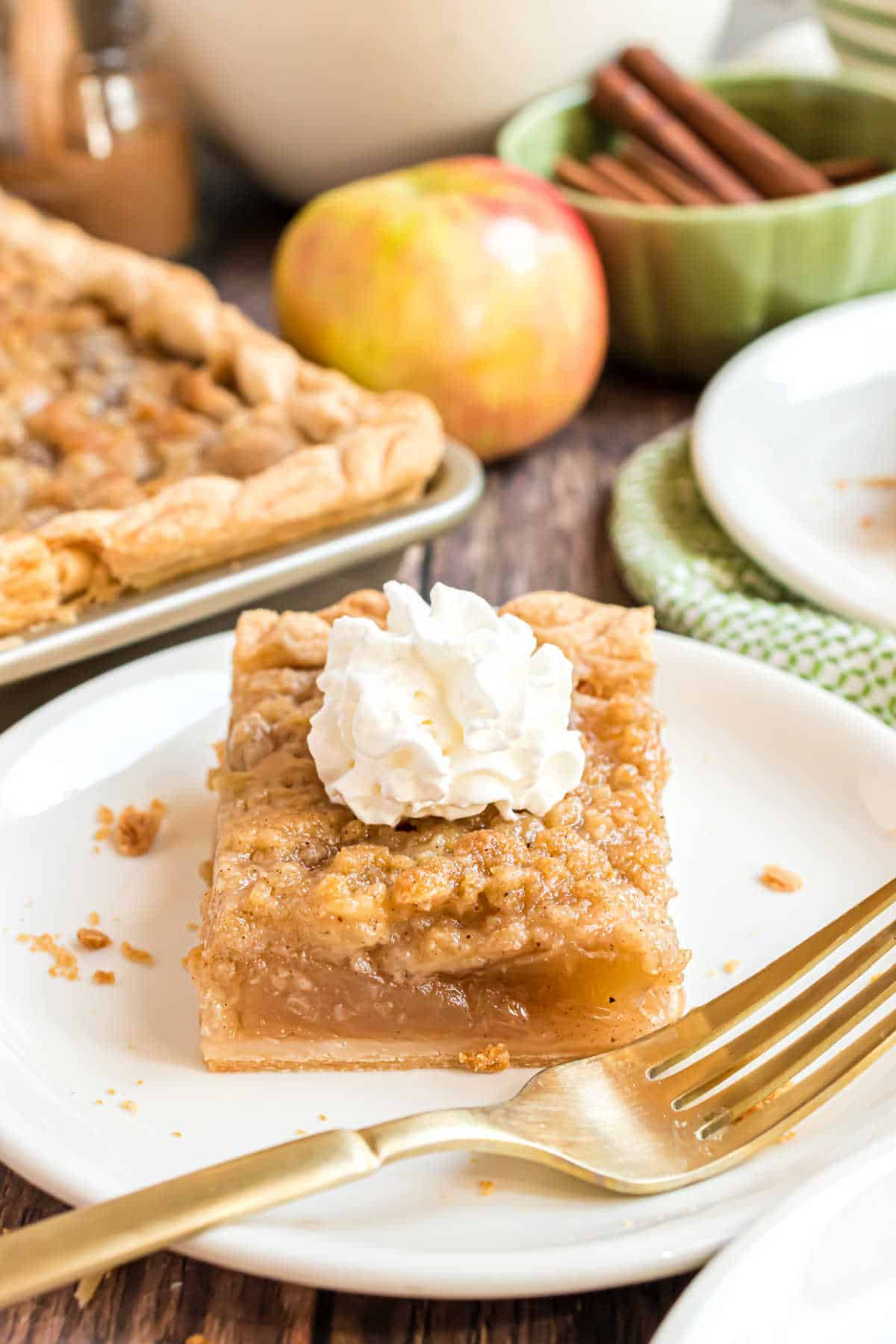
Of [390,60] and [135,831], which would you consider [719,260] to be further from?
[135,831]

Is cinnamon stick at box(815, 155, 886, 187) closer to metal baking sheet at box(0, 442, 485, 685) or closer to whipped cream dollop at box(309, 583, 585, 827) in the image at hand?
metal baking sheet at box(0, 442, 485, 685)

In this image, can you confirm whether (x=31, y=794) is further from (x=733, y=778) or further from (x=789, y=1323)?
(x=789, y=1323)

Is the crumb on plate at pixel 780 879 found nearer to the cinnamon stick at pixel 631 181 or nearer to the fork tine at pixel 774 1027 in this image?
the fork tine at pixel 774 1027

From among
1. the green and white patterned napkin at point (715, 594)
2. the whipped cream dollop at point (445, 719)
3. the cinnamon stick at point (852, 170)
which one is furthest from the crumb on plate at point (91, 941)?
the cinnamon stick at point (852, 170)

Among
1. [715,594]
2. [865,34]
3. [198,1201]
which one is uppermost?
[865,34]

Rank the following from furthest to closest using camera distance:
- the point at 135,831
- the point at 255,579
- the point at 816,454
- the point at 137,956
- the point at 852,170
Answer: the point at 852,170
the point at 816,454
the point at 255,579
the point at 135,831
the point at 137,956

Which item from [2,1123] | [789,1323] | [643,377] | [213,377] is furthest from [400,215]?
[789,1323]

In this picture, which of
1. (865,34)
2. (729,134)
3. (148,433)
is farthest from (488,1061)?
(865,34)
